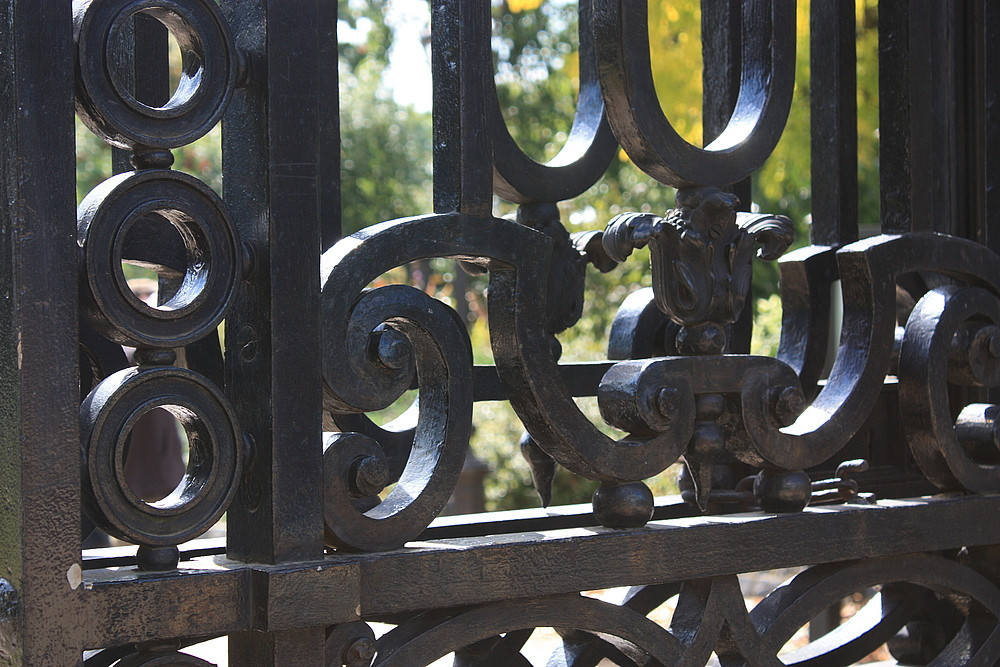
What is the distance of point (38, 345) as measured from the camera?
1.08m

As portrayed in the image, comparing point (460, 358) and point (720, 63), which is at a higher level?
point (720, 63)

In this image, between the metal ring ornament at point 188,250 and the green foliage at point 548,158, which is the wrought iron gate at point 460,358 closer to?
the metal ring ornament at point 188,250

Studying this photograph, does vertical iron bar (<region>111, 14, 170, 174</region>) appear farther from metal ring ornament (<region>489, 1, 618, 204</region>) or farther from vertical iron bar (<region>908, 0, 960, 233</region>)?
vertical iron bar (<region>908, 0, 960, 233</region>)

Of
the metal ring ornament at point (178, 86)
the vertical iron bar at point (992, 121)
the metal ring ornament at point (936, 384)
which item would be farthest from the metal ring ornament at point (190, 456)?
the vertical iron bar at point (992, 121)

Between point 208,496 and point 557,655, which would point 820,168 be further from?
point 208,496

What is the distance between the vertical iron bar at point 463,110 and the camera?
1.41 m

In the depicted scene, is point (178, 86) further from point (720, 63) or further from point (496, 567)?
point (720, 63)

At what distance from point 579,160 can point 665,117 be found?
375mm

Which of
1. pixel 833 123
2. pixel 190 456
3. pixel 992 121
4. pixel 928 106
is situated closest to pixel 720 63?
pixel 833 123

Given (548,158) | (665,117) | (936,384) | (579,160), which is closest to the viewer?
(665,117)

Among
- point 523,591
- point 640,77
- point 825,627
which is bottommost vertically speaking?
point 825,627

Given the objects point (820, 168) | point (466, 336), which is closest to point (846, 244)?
point (820, 168)

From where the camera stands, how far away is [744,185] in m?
2.19

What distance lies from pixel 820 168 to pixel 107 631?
4.75ft
